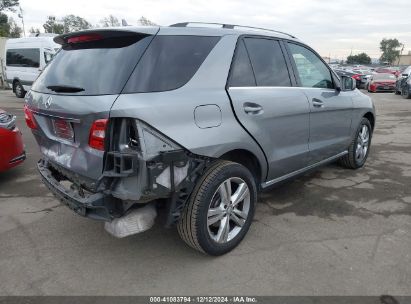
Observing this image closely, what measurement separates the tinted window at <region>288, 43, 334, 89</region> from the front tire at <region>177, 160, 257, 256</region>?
4.79 feet

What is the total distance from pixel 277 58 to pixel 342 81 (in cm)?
150

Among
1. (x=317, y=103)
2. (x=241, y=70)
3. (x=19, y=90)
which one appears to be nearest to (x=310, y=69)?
(x=317, y=103)

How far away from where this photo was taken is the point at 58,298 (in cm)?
257

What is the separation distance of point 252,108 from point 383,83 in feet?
73.4

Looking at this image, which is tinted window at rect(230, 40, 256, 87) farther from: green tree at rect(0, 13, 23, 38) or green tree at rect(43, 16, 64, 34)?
green tree at rect(0, 13, 23, 38)

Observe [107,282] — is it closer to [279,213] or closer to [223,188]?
[223,188]

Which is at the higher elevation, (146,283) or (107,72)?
(107,72)

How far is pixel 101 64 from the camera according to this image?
8.84 feet

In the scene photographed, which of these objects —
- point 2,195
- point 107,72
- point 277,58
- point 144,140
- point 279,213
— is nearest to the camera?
point 144,140

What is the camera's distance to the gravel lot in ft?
8.85

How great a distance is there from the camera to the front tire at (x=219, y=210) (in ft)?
9.08

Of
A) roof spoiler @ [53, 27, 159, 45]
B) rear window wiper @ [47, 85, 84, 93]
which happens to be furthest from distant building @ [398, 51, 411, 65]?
rear window wiper @ [47, 85, 84, 93]

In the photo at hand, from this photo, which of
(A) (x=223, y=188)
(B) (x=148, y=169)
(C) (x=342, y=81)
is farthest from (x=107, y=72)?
(C) (x=342, y=81)

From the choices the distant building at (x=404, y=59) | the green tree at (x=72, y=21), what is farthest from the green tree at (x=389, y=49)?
the green tree at (x=72, y=21)
